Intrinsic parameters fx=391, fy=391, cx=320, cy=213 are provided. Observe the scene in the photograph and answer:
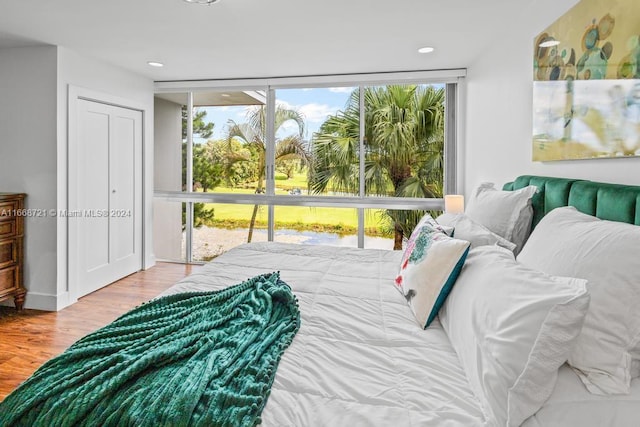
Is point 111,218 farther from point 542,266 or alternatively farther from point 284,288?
point 542,266

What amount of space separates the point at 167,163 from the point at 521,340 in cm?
497

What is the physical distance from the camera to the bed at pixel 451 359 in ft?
3.04

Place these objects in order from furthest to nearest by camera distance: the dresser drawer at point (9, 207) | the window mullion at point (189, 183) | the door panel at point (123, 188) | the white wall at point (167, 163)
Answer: the white wall at point (167, 163) < the window mullion at point (189, 183) < the door panel at point (123, 188) < the dresser drawer at point (9, 207)

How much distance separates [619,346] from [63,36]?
4046 millimetres

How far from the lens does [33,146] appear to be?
3521mm

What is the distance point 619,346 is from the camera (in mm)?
975

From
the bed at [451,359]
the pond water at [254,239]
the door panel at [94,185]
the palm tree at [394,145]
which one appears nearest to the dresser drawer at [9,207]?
the door panel at [94,185]

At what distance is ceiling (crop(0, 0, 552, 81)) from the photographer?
2.62m

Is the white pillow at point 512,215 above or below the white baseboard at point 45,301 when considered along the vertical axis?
above

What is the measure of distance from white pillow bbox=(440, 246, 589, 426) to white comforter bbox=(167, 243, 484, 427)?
0.30 ft

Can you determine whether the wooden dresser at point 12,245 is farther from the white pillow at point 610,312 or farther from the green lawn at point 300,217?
the white pillow at point 610,312

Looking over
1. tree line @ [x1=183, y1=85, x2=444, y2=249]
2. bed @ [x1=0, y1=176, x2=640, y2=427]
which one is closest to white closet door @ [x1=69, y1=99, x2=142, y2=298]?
tree line @ [x1=183, y1=85, x2=444, y2=249]

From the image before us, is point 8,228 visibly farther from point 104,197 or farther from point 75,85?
point 75,85

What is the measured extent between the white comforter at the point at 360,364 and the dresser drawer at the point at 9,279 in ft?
7.96
